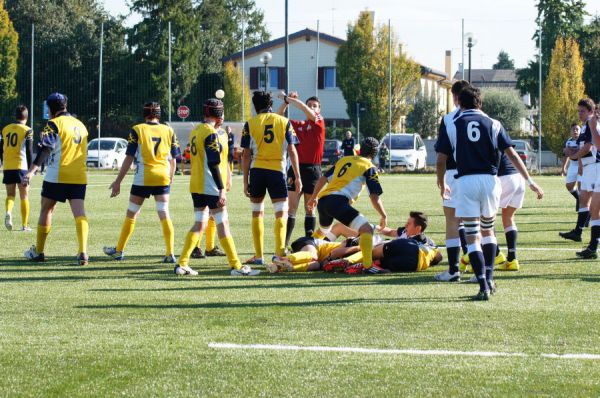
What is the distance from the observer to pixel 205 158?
35.9 ft

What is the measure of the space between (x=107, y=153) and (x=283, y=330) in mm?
46515

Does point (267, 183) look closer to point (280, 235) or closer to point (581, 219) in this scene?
point (280, 235)

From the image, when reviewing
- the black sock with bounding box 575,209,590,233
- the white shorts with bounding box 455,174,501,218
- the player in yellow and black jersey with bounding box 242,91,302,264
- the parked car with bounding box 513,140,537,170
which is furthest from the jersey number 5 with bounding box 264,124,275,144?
the parked car with bounding box 513,140,537,170

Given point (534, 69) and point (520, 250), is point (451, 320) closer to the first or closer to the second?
point (520, 250)

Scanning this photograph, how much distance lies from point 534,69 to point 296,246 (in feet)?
189

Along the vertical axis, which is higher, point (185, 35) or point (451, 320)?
point (185, 35)

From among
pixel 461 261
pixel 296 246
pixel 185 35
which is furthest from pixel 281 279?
pixel 185 35

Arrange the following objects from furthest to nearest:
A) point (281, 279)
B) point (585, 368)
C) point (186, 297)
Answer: point (281, 279) → point (186, 297) → point (585, 368)

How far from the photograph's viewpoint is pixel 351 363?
21.1 feet

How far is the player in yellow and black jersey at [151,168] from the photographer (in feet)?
40.4

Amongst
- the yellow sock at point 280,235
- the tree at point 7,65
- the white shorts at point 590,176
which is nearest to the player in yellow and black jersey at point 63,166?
the yellow sock at point 280,235

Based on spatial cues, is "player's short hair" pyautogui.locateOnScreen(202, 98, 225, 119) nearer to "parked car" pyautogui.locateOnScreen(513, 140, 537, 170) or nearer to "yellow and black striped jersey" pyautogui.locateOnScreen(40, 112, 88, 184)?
"yellow and black striped jersey" pyautogui.locateOnScreen(40, 112, 88, 184)

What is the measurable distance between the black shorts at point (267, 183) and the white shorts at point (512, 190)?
2.60 meters

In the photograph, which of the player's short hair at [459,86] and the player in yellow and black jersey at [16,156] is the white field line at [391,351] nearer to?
the player's short hair at [459,86]
